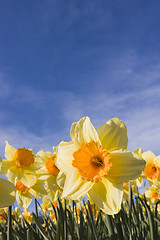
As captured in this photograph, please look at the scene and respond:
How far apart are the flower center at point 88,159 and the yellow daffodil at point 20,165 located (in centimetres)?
116

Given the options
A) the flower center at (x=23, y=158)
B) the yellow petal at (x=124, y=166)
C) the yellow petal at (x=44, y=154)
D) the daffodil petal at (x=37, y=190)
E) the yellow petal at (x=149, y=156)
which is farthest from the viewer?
the yellow petal at (x=149, y=156)

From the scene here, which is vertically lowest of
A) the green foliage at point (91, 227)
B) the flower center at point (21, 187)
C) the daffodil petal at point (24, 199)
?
the green foliage at point (91, 227)

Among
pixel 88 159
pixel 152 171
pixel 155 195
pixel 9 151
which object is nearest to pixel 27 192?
pixel 9 151

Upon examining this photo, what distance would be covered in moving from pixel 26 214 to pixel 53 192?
2.85 metres

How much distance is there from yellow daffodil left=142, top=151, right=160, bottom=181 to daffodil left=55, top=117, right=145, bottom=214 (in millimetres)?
1225

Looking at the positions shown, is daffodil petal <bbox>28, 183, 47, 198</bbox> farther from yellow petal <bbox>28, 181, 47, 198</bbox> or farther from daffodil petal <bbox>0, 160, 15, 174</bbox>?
daffodil petal <bbox>0, 160, 15, 174</bbox>

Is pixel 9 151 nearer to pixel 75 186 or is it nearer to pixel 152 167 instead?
pixel 75 186

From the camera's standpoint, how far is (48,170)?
296cm

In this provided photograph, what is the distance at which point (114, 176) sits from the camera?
1.83 meters

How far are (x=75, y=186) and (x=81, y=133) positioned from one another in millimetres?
429

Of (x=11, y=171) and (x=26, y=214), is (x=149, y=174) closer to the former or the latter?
(x=11, y=171)

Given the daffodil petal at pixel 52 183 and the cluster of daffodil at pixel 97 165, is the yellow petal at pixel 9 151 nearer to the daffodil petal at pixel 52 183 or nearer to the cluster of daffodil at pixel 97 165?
the daffodil petal at pixel 52 183

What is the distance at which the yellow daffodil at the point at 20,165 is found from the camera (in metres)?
2.83

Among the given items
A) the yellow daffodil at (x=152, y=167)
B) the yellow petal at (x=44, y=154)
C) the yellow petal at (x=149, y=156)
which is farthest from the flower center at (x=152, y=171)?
the yellow petal at (x=44, y=154)
